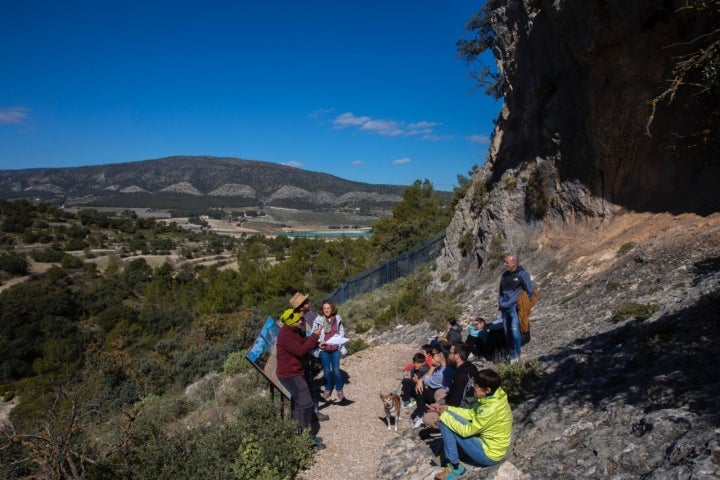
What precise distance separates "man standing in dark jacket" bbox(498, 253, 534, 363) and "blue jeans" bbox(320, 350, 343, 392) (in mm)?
2729

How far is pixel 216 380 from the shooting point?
484 inches

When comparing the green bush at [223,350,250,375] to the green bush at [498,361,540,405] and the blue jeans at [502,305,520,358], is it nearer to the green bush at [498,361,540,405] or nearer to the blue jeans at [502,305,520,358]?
the blue jeans at [502,305,520,358]

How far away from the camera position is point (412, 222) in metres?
31.8

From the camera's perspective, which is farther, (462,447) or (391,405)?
(391,405)

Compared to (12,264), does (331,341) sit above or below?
above

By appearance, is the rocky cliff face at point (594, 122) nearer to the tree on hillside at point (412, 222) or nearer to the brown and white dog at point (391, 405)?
the brown and white dog at point (391, 405)

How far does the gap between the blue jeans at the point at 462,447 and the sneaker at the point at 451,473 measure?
6 centimetres

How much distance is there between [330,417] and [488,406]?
11.7ft

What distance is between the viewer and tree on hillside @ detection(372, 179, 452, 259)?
30609 mm

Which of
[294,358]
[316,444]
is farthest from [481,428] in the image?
[316,444]

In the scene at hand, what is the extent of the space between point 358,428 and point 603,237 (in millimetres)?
7337

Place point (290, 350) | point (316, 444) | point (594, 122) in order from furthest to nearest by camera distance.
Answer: point (594, 122), point (316, 444), point (290, 350)

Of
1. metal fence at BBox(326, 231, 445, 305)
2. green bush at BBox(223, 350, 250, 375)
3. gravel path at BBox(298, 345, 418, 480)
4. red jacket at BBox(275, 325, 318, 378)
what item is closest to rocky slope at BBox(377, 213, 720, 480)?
gravel path at BBox(298, 345, 418, 480)

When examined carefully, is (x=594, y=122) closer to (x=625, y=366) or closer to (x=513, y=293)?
(x=513, y=293)
